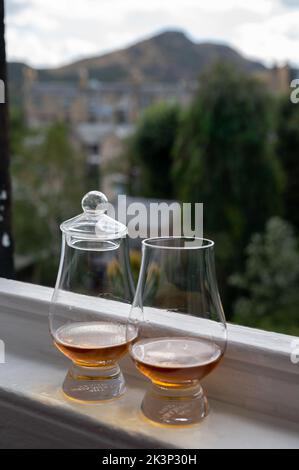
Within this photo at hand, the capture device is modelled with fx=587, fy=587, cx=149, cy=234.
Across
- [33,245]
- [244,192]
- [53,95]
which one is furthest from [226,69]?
[33,245]

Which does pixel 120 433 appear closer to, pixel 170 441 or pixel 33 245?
pixel 170 441

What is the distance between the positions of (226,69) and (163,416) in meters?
5.55

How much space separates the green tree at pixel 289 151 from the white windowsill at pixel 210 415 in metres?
5.19

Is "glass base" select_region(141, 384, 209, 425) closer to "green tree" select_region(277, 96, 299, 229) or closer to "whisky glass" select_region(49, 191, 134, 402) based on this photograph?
"whisky glass" select_region(49, 191, 134, 402)

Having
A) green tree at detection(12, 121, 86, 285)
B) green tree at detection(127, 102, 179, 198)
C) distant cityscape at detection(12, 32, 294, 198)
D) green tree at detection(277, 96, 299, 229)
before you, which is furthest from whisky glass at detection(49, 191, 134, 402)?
green tree at detection(127, 102, 179, 198)

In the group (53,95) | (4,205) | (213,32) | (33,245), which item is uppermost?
(213,32)

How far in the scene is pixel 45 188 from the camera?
18.5ft

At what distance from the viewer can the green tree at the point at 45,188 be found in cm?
527

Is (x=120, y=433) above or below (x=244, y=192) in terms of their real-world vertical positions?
above

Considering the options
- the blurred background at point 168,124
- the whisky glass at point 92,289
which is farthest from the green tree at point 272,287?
the whisky glass at point 92,289

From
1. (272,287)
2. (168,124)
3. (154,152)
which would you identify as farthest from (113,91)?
(272,287)

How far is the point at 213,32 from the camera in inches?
244

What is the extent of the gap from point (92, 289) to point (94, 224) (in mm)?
48
